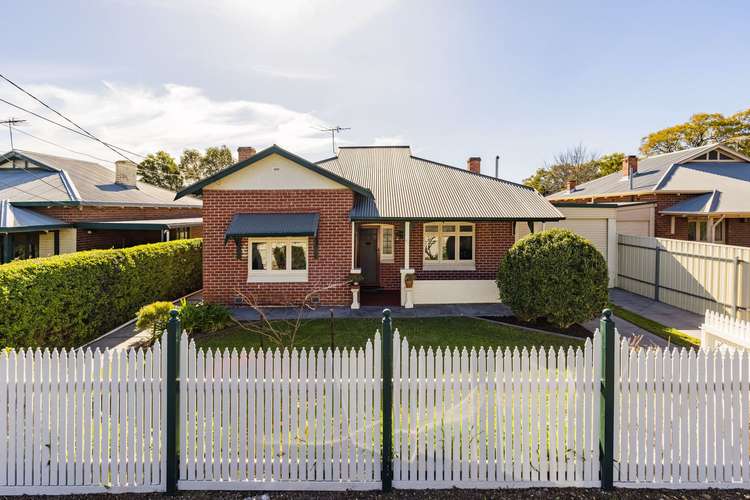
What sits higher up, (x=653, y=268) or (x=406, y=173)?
(x=406, y=173)

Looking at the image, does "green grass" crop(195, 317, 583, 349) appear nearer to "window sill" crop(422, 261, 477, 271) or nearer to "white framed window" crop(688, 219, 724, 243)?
"window sill" crop(422, 261, 477, 271)

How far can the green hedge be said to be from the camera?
7279mm

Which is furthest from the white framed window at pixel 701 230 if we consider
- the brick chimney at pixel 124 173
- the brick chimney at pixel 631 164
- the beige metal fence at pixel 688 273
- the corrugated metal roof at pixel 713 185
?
the brick chimney at pixel 124 173

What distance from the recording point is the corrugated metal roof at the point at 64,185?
1756 cm

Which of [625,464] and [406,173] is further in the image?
[406,173]

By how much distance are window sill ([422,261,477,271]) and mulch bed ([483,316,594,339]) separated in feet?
11.2

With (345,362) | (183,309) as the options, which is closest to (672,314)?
(345,362)

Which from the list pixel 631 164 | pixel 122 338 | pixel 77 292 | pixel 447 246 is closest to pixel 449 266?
pixel 447 246

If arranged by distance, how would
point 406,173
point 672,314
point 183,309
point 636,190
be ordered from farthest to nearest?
1. point 636,190
2. point 406,173
3. point 672,314
4. point 183,309

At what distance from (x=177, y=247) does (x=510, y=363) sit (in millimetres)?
14479

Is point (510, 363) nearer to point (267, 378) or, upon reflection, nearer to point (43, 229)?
point (267, 378)

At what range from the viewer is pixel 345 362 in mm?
4387

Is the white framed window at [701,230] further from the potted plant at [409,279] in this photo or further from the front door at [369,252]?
the front door at [369,252]

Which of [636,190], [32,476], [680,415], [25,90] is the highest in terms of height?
[25,90]
